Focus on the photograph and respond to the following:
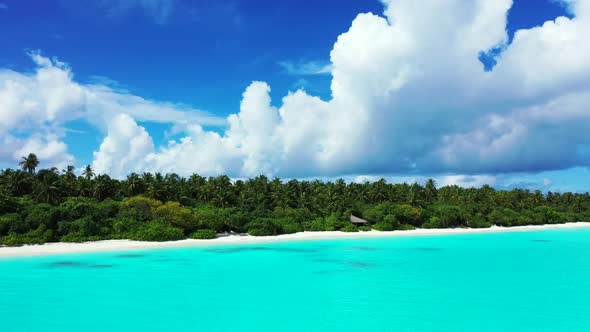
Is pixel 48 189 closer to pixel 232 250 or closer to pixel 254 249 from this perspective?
pixel 232 250

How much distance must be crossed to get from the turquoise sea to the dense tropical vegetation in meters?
9.01

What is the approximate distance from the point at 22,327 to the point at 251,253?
26413 mm

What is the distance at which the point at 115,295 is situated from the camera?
77.7 feet

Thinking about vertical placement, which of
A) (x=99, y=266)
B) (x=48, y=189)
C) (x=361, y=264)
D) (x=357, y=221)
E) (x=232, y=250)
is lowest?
(x=99, y=266)

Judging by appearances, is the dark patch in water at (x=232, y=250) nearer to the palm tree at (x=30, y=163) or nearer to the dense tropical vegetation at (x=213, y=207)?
the dense tropical vegetation at (x=213, y=207)

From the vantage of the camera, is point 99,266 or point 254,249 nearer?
point 99,266

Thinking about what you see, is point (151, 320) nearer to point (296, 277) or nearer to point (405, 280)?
point (296, 277)

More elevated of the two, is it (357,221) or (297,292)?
(357,221)

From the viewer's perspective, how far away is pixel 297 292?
951 inches

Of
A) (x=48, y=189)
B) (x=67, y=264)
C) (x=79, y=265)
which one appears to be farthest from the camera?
→ (x=48, y=189)

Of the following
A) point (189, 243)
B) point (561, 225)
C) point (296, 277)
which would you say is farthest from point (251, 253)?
point (561, 225)

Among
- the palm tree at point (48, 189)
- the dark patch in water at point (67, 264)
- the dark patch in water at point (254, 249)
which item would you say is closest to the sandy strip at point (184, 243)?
the dark patch in water at point (254, 249)

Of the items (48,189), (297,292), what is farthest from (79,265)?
(48,189)

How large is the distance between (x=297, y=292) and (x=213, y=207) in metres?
41.9
